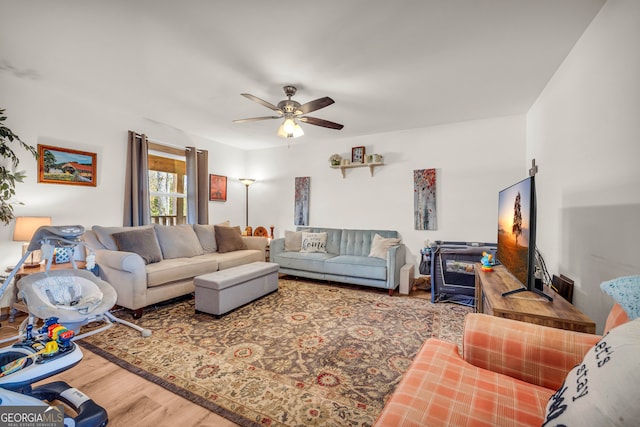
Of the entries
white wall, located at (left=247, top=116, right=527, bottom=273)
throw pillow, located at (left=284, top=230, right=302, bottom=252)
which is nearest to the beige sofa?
throw pillow, located at (left=284, top=230, right=302, bottom=252)

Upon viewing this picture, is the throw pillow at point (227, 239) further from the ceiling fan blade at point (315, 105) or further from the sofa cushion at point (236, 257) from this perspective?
the ceiling fan blade at point (315, 105)

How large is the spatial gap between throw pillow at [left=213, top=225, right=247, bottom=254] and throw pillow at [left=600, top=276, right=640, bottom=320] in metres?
4.19

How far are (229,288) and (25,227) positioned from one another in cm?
206

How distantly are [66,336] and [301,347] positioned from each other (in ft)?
4.89

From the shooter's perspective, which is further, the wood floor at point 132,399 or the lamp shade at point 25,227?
the lamp shade at point 25,227

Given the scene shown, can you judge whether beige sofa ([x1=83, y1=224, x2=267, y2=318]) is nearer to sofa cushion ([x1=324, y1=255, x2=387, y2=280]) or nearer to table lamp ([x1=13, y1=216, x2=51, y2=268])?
table lamp ([x1=13, y1=216, x2=51, y2=268])

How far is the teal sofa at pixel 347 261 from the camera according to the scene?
372 cm

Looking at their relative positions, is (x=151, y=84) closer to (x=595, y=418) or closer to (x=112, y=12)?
(x=112, y=12)

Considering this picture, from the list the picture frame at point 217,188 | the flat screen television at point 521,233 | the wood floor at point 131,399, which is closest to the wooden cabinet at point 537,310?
the flat screen television at point 521,233

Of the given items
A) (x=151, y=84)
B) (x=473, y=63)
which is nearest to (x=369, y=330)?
(x=473, y=63)

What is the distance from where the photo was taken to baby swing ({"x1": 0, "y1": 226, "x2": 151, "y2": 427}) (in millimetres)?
1299

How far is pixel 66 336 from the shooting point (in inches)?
58.6

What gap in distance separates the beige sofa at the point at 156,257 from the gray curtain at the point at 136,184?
0.44 m

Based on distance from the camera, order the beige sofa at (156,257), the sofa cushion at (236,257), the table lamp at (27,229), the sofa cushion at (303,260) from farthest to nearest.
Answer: the sofa cushion at (303,260), the sofa cushion at (236,257), the beige sofa at (156,257), the table lamp at (27,229)
